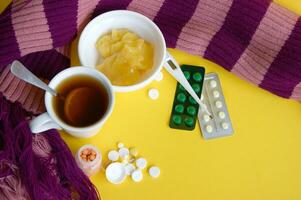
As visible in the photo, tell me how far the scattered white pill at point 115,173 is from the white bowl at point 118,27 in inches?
5.2

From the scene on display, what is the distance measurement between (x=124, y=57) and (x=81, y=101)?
3.5 inches

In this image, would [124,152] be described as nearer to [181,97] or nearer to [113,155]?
[113,155]

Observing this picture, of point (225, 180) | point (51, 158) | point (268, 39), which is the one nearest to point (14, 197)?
point (51, 158)

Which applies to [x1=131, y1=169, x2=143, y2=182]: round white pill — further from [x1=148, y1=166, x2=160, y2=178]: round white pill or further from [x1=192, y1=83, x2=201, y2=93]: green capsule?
[x1=192, y1=83, x2=201, y2=93]: green capsule

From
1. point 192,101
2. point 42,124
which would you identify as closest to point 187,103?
point 192,101

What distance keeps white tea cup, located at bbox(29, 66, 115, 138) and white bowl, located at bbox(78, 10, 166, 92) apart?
0.03 metres

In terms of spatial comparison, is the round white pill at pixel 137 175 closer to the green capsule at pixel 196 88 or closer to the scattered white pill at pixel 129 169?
the scattered white pill at pixel 129 169

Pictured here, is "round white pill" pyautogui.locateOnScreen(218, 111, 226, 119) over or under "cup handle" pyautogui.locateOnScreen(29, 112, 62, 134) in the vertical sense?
over

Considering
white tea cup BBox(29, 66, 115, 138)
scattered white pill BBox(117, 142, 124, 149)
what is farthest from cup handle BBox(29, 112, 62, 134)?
scattered white pill BBox(117, 142, 124, 149)

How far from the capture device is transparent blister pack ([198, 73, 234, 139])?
0.63 meters

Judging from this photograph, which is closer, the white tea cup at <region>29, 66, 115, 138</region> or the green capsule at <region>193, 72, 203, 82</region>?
the white tea cup at <region>29, 66, 115, 138</region>

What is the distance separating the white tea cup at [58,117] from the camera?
1.80 ft

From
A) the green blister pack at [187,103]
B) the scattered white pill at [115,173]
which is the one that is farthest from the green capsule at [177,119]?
the scattered white pill at [115,173]

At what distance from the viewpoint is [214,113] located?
639mm
